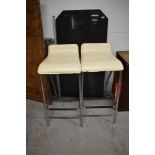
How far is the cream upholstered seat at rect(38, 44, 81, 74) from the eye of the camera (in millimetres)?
1779

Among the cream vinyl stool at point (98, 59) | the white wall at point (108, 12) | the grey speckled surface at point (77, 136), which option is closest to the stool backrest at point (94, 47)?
the cream vinyl stool at point (98, 59)

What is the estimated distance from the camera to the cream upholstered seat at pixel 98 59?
→ 5.86ft

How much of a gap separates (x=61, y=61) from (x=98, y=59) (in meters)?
0.35

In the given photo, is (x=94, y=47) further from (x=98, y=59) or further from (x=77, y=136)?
(x=77, y=136)

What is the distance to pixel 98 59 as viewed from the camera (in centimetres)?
193

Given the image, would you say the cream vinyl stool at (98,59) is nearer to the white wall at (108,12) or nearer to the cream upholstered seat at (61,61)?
the cream upholstered seat at (61,61)

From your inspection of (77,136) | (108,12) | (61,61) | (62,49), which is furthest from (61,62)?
(108,12)

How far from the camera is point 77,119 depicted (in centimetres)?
227

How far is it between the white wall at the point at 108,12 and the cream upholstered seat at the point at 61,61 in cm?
48
